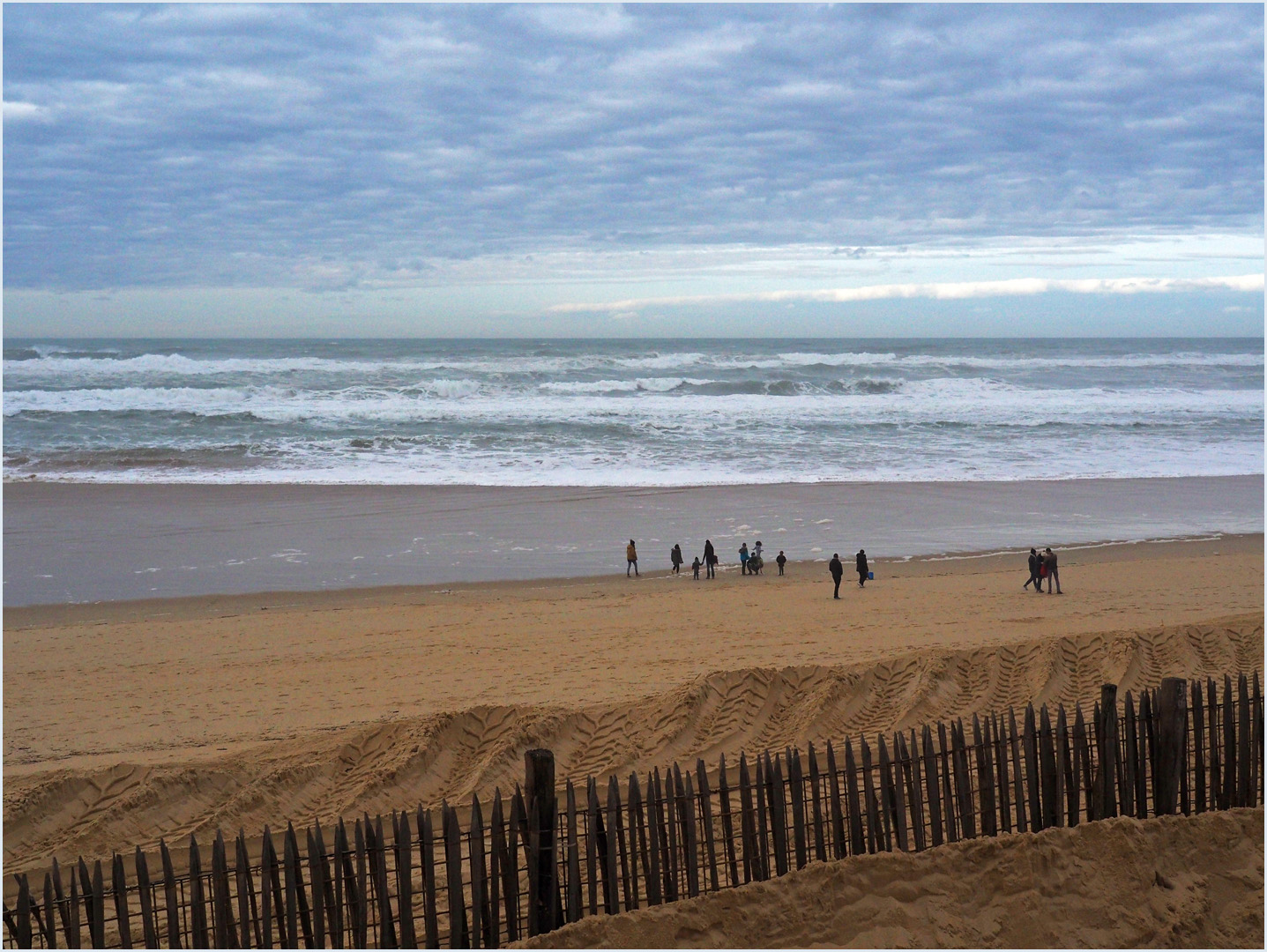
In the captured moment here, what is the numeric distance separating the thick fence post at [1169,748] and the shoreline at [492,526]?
40.1 feet

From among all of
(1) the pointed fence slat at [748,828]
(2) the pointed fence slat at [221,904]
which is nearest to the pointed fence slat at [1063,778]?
(1) the pointed fence slat at [748,828]

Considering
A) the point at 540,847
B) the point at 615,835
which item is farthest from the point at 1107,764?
the point at 540,847

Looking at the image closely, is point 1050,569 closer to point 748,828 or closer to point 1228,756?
point 1228,756

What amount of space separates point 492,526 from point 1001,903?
55.6ft

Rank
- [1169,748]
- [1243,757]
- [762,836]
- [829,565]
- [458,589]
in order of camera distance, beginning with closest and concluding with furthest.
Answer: [762,836], [1169,748], [1243,757], [458,589], [829,565]

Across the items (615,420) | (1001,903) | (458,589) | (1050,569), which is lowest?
(458,589)

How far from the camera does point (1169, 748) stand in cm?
557

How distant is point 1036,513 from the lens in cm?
2206

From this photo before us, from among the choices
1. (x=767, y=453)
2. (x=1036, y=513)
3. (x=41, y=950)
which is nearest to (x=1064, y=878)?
(x=41, y=950)

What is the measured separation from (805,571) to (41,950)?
14096mm

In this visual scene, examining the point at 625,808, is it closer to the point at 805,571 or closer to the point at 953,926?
the point at 953,926

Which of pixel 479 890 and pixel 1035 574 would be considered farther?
pixel 1035 574

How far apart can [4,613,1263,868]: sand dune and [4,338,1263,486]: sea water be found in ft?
57.9

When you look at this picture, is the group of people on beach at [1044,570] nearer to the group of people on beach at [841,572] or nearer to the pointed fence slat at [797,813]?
the group of people on beach at [841,572]
